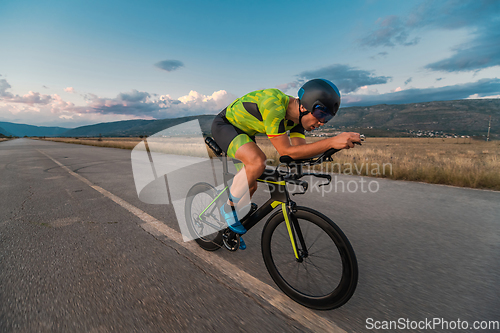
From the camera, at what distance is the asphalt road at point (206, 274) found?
1787 millimetres

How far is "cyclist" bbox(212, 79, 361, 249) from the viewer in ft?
6.71

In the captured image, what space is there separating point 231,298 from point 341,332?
828mm

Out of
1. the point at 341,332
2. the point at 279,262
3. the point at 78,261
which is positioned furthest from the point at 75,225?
the point at 341,332

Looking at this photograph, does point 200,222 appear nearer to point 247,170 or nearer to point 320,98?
point 247,170

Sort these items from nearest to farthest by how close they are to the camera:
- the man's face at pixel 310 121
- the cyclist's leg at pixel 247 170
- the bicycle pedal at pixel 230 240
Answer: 1. the man's face at pixel 310 121
2. the cyclist's leg at pixel 247 170
3. the bicycle pedal at pixel 230 240

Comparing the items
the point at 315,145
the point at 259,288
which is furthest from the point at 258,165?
the point at 259,288

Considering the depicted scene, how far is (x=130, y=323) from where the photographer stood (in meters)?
1.73

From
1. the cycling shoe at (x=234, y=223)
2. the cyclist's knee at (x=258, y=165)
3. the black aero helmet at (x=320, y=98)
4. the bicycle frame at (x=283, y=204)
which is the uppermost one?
the black aero helmet at (x=320, y=98)

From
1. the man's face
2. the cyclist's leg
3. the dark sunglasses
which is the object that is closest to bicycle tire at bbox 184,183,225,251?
the cyclist's leg

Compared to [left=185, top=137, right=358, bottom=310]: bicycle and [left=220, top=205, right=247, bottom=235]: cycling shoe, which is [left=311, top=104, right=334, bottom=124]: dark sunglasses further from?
[left=220, top=205, right=247, bottom=235]: cycling shoe

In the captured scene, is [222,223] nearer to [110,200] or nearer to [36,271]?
[36,271]

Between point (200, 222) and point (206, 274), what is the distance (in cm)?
80

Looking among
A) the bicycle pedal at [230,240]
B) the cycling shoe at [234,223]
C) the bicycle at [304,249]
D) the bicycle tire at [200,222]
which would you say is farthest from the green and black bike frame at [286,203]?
the bicycle tire at [200,222]

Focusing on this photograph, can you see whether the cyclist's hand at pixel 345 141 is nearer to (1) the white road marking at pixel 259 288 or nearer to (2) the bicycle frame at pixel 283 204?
(2) the bicycle frame at pixel 283 204
